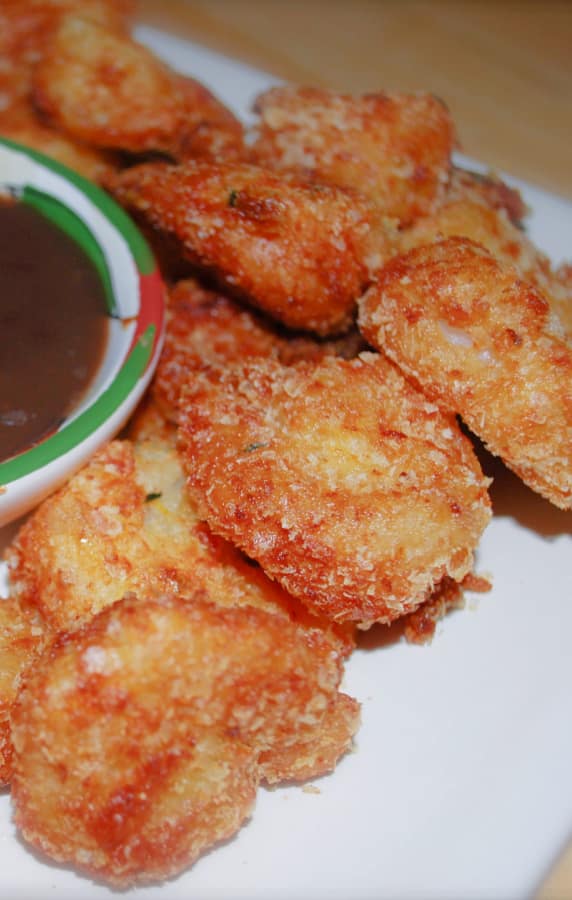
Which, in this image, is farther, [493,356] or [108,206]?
[108,206]

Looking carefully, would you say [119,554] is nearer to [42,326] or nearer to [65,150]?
[42,326]

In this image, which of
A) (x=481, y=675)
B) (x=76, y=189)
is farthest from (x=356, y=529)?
(x=76, y=189)

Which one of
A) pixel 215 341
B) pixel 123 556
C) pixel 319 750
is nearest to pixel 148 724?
pixel 319 750

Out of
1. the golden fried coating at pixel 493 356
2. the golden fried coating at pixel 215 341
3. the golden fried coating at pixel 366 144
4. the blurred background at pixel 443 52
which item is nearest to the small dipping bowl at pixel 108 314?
the golden fried coating at pixel 215 341

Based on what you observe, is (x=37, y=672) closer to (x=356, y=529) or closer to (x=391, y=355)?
(x=356, y=529)

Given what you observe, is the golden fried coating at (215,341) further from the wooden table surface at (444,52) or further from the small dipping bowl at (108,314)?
the wooden table surface at (444,52)

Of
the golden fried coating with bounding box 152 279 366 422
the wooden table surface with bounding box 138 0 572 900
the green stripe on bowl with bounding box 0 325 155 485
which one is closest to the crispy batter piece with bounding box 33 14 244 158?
the golden fried coating with bounding box 152 279 366 422

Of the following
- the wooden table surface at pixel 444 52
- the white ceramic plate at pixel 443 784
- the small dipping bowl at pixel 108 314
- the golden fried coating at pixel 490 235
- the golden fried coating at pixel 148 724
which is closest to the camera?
the golden fried coating at pixel 148 724
